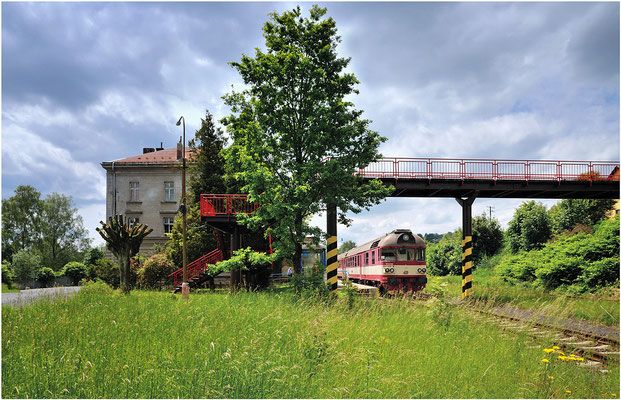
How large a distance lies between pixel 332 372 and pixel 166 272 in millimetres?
22701

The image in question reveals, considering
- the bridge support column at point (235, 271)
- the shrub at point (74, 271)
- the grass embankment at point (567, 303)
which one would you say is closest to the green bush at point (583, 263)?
the grass embankment at point (567, 303)

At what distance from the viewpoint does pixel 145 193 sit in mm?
40000

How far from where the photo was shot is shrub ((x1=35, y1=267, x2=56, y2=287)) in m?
37.0

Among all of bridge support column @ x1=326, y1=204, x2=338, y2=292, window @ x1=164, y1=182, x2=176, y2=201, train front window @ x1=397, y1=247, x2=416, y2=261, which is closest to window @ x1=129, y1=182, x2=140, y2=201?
window @ x1=164, y1=182, x2=176, y2=201

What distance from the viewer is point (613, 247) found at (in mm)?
21234

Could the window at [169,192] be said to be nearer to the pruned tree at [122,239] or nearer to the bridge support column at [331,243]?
the pruned tree at [122,239]

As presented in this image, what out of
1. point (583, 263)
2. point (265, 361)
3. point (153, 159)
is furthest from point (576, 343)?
point (153, 159)

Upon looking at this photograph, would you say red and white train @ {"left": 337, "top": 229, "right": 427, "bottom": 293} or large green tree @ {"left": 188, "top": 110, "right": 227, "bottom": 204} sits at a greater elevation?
large green tree @ {"left": 188, "top": 110, "right": 227, "bottom": 204}

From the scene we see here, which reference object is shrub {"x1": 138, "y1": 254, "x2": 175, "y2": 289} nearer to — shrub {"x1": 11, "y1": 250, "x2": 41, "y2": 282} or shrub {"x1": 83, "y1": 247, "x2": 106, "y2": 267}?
shrub {"x1": 11, "y1": 250, "x2": 41, "y2": 282}

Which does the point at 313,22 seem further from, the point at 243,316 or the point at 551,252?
the point at 551,252

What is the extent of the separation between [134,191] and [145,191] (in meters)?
1.18

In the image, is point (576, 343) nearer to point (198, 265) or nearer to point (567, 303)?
point (567, 303)

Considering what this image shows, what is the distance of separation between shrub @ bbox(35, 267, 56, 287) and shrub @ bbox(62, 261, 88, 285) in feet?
4.21

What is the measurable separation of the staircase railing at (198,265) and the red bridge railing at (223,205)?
484cm
